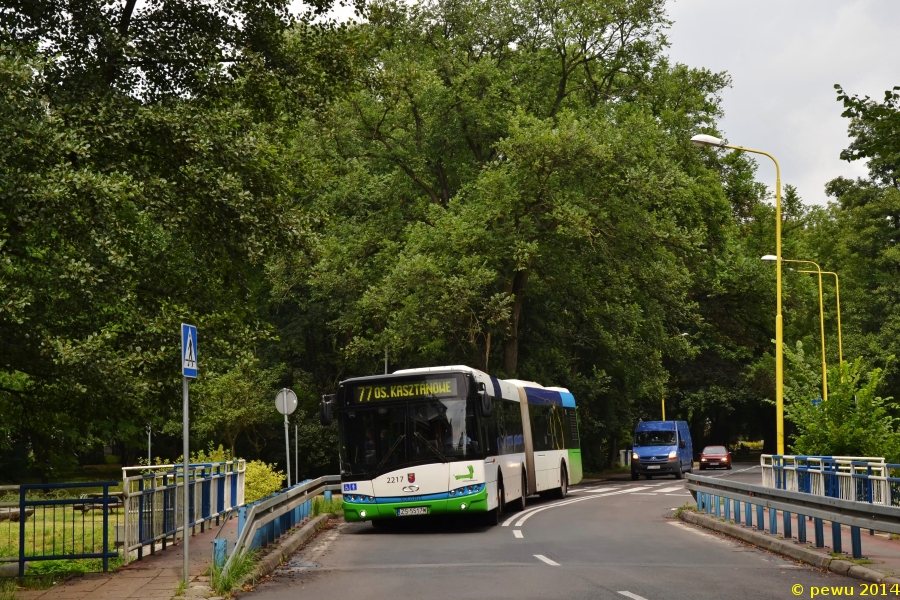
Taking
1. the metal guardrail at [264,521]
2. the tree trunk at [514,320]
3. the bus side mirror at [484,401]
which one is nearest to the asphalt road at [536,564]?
the metal guardrail at [264,521]

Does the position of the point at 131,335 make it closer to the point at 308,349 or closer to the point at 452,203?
the point at 452,203

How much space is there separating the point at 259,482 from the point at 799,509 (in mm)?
16166

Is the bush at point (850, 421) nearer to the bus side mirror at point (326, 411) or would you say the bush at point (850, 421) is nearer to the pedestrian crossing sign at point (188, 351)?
the bus side mirror at point (326, 411)

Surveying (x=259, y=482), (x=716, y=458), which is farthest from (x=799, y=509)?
(x=716, y=458)

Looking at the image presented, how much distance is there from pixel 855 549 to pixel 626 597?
161 inches

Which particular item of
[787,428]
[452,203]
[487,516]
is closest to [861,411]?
[487,516]

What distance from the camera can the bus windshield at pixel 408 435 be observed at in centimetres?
2039

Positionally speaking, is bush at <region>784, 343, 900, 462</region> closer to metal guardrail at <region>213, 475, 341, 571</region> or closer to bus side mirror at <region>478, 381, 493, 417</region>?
bus side mirror at <region>478, 381, 493, 417</region>

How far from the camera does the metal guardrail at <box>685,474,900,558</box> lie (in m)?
12.0

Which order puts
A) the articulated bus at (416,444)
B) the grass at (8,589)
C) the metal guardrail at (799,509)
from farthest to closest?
1. the articulated bus at (416,444)
2. the metal guardrail at (799,509)
3. the grass at (8,589)

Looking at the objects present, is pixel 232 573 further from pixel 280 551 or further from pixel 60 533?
pixel 280 551

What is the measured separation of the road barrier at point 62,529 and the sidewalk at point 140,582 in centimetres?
47

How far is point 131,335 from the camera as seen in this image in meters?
17.1

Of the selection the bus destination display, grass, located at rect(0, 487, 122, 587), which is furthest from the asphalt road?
the bus destination display
